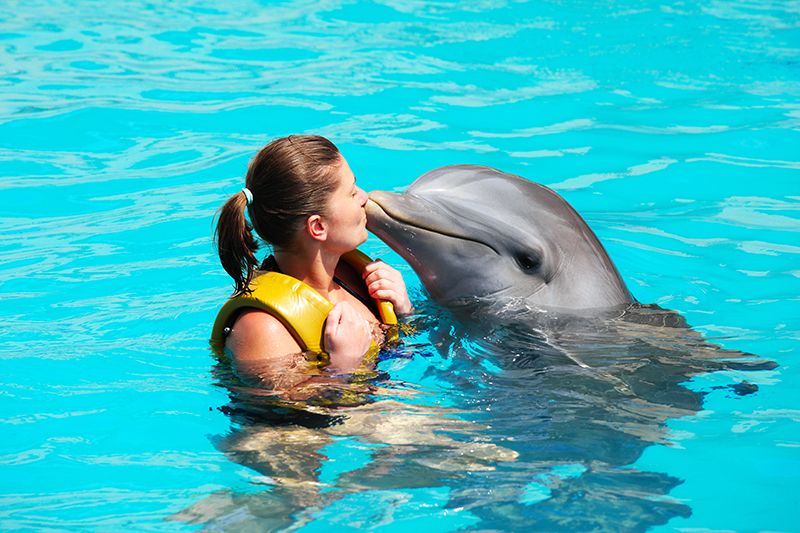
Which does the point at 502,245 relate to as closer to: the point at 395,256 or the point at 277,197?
the point at 277,197

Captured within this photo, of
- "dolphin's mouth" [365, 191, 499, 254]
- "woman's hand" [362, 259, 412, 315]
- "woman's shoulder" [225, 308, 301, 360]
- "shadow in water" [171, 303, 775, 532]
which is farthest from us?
"woman's hand" [362, 259, 412, 315]

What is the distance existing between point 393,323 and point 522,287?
0.77m

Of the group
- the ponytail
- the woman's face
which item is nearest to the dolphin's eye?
the woman's face

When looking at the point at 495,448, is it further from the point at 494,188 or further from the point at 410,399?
the point at 494,188

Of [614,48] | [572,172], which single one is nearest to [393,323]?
[572,172]

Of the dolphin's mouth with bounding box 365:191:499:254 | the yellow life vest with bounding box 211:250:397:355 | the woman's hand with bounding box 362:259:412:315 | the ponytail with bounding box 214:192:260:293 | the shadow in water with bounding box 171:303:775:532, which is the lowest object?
the shadow in water with bounding box 171:303:775:532

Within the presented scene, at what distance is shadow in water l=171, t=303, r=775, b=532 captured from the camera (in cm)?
366

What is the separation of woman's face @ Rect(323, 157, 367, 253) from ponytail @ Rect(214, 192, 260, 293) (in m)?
0.43

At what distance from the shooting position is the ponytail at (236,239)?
4039 millimetres

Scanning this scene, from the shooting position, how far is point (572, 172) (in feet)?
28.4

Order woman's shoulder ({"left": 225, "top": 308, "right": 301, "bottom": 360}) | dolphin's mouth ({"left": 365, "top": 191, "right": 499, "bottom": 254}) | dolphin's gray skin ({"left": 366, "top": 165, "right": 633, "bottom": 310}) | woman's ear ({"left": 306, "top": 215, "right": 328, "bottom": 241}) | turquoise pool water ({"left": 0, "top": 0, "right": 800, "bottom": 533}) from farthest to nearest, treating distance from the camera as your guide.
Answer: dolphin's gray skin ({"left": 366, "top": 165, "right": 633, "bottom": 310}) → dolphin's mouth ({"left": 365, "top": 191, "right": 499, "bottom": 254}) → woman's ear ({"left": 306, "top": 215, "right": 328, "bottom": 241}) → woman's shoulder ({"left": 225, "top": 308, "right": 301, "bottom": 360}) → turquoise pool water ({"left": 0, "top": 0, "right": 800, "bottom": 533})

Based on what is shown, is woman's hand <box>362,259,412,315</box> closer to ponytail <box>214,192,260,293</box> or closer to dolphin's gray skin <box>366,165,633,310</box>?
dolphin's gray skin <box>366,165,633,310</box>

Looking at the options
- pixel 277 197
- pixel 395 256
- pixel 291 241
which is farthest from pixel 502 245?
pixel 395 256

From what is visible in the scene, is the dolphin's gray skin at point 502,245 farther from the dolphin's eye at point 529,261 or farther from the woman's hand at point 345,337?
the woman's hand at point 345,337
